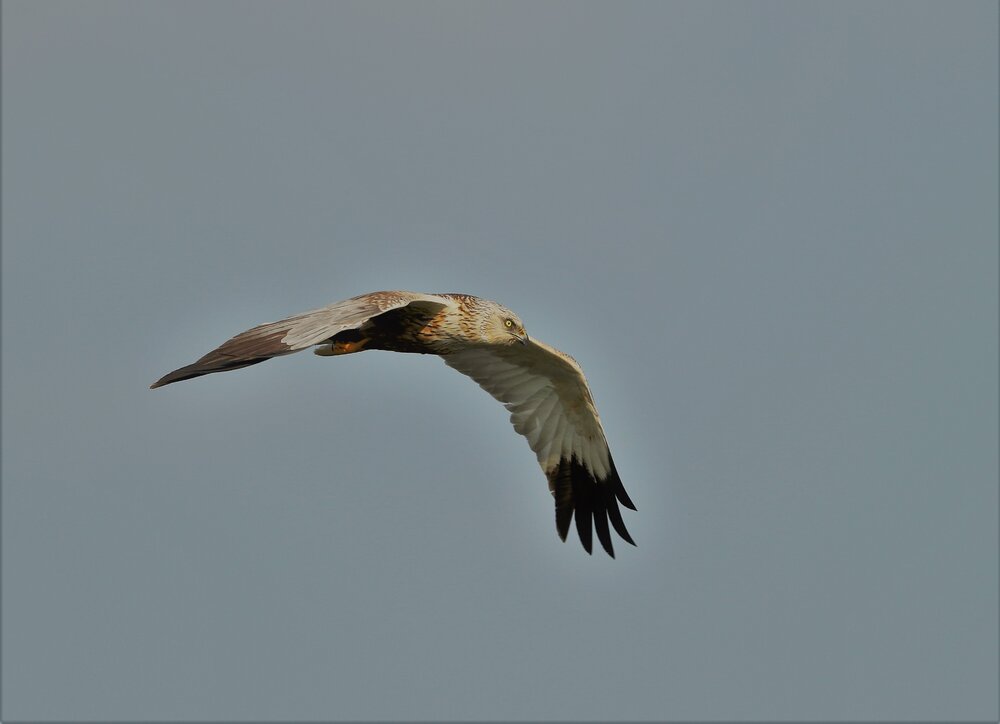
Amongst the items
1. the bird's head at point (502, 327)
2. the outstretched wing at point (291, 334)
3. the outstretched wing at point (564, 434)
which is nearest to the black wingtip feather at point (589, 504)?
the outstretched wing at point (564, 434)

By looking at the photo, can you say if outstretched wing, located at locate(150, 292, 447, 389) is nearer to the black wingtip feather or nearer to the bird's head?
the bird's head

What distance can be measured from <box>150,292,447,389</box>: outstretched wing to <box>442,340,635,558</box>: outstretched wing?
2693 millimetres

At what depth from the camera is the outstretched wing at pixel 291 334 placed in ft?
35.9

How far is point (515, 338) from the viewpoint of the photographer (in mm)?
13875

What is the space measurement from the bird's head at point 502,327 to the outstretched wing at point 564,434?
124 centimetres

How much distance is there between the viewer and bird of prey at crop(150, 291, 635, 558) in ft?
44.1

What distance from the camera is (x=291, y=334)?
11.4 m

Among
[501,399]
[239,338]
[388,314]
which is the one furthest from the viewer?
[501,399]

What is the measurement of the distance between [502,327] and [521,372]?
1.64m

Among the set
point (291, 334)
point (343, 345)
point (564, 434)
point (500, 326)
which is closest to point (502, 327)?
point (500, 326)

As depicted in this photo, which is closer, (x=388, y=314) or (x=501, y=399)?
(x=388, y=314)

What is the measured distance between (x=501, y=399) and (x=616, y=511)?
1823 mm

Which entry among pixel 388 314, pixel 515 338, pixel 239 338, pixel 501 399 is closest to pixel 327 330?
pixel 239 338

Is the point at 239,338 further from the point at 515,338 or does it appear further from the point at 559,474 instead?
the point at 559,474
